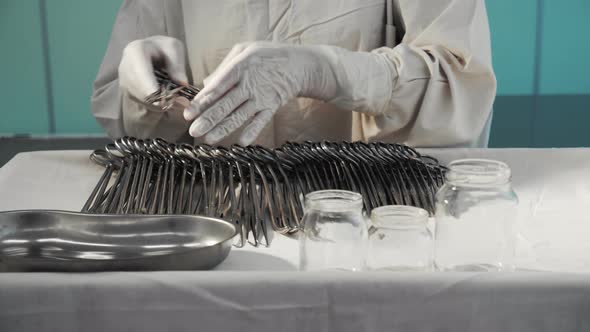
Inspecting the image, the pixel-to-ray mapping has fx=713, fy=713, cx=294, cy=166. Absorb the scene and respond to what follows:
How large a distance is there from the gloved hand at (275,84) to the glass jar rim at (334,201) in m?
0.23

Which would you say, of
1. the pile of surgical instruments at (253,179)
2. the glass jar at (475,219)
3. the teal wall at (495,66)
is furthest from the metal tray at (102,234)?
the teal wall at (495,66)

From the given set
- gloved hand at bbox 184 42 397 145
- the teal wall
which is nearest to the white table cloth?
gloved hand at bbox 184 42 397 145

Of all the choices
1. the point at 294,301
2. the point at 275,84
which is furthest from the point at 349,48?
the point at 294,301

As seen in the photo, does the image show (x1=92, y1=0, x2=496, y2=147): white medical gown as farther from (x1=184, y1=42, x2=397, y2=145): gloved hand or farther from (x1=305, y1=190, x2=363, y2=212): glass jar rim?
(x1=305, y1=190, x2=363, y2=212): glass jar rim

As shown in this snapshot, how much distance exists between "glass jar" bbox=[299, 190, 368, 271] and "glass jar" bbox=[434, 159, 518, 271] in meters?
0.06

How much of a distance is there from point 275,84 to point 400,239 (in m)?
0.29

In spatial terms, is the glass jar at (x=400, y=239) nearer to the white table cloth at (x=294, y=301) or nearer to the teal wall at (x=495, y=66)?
the white table cloth at (x=294, y=301)

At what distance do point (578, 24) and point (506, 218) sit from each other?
173 cm

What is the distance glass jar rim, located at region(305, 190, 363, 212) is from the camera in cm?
49

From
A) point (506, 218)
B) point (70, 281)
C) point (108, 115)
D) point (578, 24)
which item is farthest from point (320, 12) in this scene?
point (578, 24)

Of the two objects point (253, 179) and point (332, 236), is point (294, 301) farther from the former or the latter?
point (253, 179)

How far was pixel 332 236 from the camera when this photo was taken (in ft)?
1.67

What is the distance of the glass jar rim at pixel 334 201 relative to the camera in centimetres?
49

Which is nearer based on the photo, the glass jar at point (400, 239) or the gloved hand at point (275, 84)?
the glass jar at point (400, 239)
